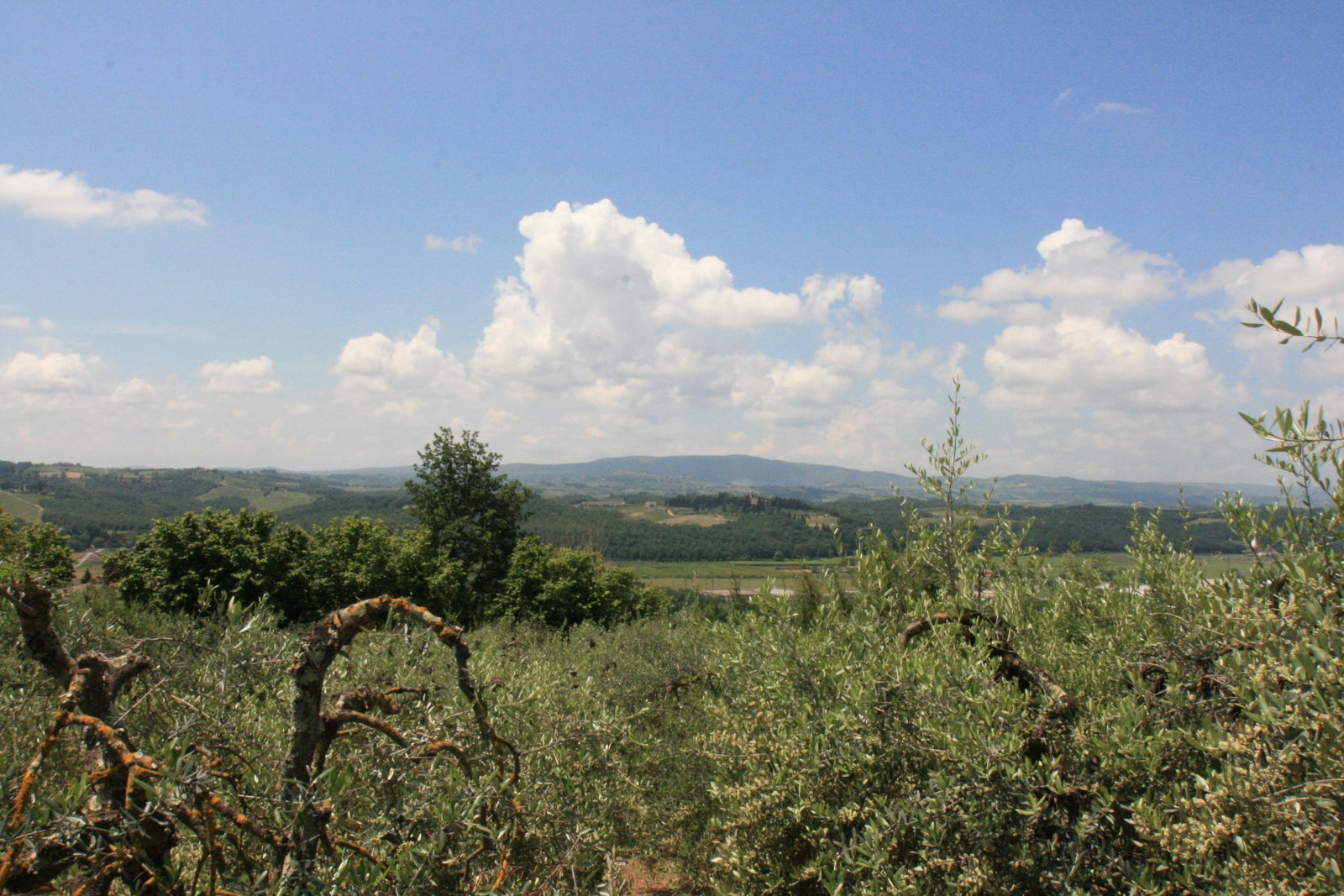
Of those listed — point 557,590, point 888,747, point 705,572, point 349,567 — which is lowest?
point 705,572

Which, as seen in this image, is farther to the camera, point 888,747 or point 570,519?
point 570,519

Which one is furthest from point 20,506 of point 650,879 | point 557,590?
point 650,879

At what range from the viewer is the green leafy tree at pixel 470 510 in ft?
140

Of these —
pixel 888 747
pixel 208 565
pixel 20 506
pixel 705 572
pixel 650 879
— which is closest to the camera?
pixel 888 747

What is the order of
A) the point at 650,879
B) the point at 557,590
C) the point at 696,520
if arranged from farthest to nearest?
the point at 696,520
the point at 557,590
the point at 650,879

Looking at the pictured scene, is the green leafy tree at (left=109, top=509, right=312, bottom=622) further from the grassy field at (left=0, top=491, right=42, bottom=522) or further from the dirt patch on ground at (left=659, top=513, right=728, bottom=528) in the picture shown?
the dirt patch on ground at (left=659, top=513, right=728, bottom=528)

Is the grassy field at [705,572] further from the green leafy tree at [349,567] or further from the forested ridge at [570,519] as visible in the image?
the green leafy tree at [349,567]

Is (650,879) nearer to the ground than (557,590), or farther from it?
farther from it

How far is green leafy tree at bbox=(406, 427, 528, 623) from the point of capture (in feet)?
140

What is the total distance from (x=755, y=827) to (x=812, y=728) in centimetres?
118

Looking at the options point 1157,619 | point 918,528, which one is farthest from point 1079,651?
point 918,528

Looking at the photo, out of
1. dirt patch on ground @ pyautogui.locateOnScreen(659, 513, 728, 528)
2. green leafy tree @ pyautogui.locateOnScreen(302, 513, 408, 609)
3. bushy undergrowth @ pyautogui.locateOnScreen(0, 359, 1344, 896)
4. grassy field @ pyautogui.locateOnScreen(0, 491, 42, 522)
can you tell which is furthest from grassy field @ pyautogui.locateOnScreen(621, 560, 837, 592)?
grassy field @ pyautogui.locateOnScreen(0, 491, 42, 522)

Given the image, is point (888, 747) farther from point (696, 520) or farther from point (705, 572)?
point (696, 520)

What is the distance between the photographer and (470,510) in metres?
43.9
